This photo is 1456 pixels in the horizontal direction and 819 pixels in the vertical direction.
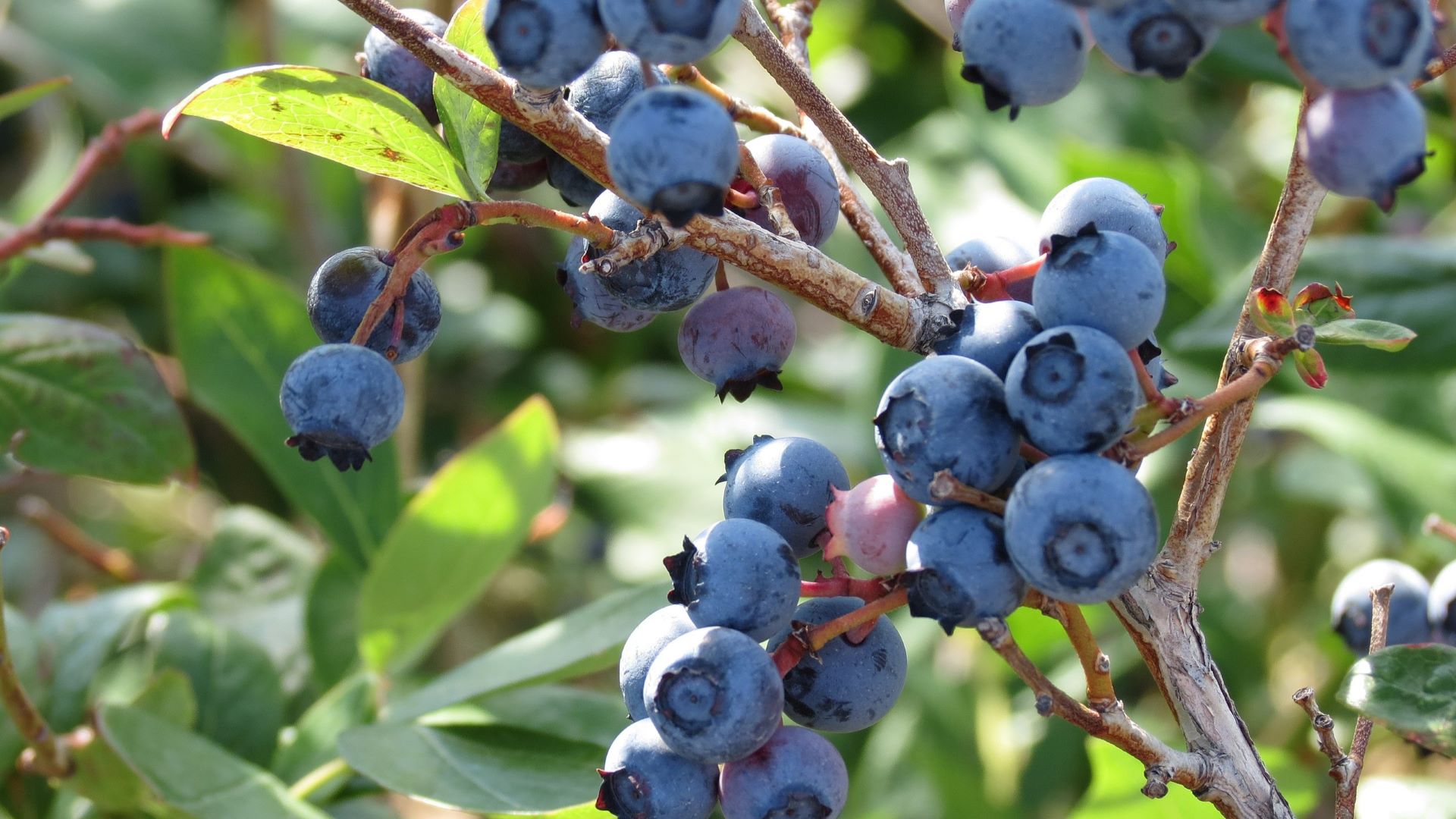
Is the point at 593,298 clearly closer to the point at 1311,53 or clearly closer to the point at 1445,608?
the point at 1311,53

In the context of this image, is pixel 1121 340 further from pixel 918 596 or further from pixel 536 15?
pixel 536 15

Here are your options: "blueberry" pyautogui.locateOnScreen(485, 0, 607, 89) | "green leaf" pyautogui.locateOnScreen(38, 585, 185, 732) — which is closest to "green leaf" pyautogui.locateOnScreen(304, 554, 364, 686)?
"green leaf" pyautogui.locateOnScreen(38, 585, 185, 732)

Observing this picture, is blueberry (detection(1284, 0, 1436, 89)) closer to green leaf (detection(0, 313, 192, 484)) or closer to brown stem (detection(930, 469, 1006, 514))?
brown stem (detection(930, 469, 1006, 514))

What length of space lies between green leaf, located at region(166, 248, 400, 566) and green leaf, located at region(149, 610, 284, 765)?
179 millimetres

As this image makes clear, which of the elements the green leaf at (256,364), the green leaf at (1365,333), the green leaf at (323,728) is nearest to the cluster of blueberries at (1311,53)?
the green leaf at (1365,333)

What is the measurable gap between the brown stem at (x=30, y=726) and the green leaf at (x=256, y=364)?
418 millimetres

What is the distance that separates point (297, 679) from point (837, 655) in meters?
1.02

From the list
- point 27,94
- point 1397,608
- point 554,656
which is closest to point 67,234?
point 27,94

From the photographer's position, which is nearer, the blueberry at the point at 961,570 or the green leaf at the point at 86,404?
the blueberry at the point at 961,570

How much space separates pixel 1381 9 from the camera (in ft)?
1.93

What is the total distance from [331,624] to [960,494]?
106cm

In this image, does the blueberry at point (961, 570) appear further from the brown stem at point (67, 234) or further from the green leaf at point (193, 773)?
the brown stem at point (67, 234)

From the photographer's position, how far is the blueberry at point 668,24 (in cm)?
64

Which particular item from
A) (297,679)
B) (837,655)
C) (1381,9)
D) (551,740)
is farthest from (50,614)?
(1381,9)
